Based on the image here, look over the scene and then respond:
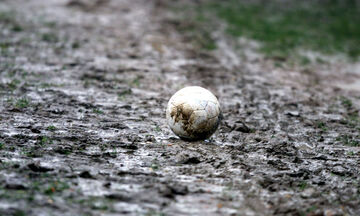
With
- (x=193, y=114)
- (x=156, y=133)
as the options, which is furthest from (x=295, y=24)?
(x=193, y=114)

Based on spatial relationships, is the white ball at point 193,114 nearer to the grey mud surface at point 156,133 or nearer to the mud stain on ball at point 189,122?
the mud stain on ball at point 189,122

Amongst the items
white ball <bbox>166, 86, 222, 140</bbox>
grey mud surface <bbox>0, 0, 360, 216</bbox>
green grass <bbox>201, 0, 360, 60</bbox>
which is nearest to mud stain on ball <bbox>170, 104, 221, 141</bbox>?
white ball <bbox>166, 86, 222, 140</bbox>

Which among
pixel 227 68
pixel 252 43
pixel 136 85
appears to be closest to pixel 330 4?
pixel 252 43

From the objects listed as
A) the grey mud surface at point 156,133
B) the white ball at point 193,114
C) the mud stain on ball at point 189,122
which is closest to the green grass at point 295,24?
the grey mud surface at point 156,133

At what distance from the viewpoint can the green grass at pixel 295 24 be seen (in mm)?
13500

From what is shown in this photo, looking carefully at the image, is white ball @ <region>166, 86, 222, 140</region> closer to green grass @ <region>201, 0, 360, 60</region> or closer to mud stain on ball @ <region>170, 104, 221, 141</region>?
mud stain on ball @ <region>170, 104, 221, 141</region>

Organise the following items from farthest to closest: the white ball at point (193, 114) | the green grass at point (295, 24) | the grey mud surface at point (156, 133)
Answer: the green grass at point (295, 24)
the white ball at point (193, 114)
the grey mud surface at point (156, 133)

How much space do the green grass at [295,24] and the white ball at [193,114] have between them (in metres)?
6.79

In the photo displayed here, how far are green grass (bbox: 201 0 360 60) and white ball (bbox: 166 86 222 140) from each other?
6.79m

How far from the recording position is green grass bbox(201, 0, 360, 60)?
1350 centimetres

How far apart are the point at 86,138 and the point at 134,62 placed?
4.71 metres

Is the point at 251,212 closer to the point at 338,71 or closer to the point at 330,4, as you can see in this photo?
the point at 338,71

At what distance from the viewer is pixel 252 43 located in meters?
13.3

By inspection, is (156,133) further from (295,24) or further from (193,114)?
(295,24)
